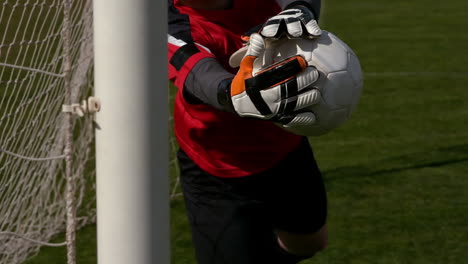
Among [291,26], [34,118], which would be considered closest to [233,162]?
[291,26]

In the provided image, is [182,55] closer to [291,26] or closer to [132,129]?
[291,26]

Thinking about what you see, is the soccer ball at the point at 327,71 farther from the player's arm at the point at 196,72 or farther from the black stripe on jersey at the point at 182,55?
the black stripe on jersey at the point at 182,55

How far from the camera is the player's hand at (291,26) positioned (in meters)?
2.32

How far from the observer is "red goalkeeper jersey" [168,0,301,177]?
2.92 meters

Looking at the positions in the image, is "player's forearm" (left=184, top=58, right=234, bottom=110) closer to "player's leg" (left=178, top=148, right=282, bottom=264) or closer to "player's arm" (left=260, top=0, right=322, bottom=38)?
"player's arm" (left=260, top=0, right=322, bottom=38)

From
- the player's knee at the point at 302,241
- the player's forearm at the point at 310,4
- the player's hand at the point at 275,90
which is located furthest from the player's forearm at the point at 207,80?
the player's knee at the point at 302,241

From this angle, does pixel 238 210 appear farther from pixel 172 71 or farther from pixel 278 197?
pixel 172 71

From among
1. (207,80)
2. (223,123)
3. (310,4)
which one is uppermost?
(310,4)

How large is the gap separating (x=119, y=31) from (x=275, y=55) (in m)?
0.55

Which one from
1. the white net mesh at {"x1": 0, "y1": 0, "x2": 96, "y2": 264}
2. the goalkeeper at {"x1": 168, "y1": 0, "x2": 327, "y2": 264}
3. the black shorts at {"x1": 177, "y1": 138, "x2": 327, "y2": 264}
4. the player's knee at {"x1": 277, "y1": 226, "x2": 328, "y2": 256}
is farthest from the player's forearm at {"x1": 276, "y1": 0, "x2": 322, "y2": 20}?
the white net mesh at {"x1": 0, "y1": 0, "x2": 96, "y2": 264}

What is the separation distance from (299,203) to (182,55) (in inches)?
31.1

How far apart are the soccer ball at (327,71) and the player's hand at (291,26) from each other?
0.04m

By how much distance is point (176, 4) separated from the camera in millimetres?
3031

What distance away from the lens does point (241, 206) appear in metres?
3.14
